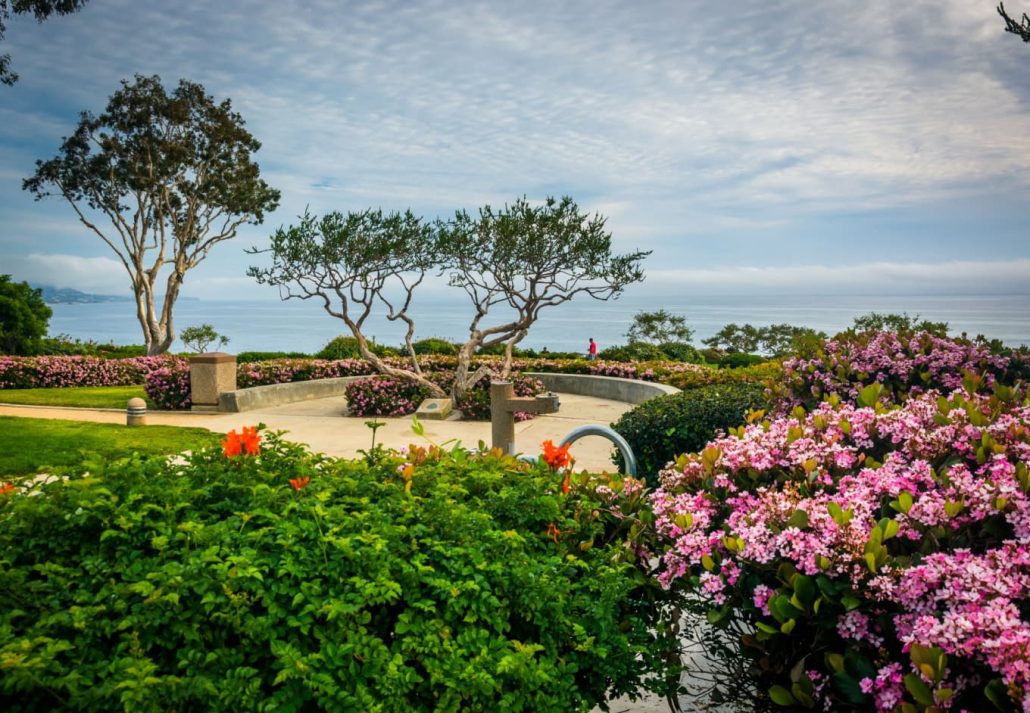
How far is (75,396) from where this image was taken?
16.4 m

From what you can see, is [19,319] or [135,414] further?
[19,319]

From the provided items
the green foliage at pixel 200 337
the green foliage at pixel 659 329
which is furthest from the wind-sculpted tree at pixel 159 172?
the green foliage at pixel 659 329

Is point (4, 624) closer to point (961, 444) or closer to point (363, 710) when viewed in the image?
point (363, 710)

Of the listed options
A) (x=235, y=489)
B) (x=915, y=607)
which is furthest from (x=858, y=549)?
(x=235, y=489)

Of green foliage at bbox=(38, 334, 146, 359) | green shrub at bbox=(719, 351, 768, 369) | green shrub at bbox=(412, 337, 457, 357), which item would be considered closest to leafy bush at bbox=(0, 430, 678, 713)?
green shrub at bbox=(719, 351, 768, 369)

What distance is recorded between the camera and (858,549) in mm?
2070

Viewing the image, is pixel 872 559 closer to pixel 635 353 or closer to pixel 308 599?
pixel 308 599

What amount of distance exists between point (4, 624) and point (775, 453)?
8.28ft

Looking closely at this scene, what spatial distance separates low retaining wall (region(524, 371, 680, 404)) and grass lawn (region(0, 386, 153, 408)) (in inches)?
348

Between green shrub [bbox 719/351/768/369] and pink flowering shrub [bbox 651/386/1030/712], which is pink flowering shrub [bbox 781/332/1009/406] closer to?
pink flowering shrub [bbox 651/386/1030/712]

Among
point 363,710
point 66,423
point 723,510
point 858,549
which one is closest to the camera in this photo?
point 363,710

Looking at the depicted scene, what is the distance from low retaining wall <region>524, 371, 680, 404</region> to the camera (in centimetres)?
1385

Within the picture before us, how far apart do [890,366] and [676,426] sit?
2.22 m

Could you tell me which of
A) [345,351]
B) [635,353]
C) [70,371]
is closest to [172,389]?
[70,371]
